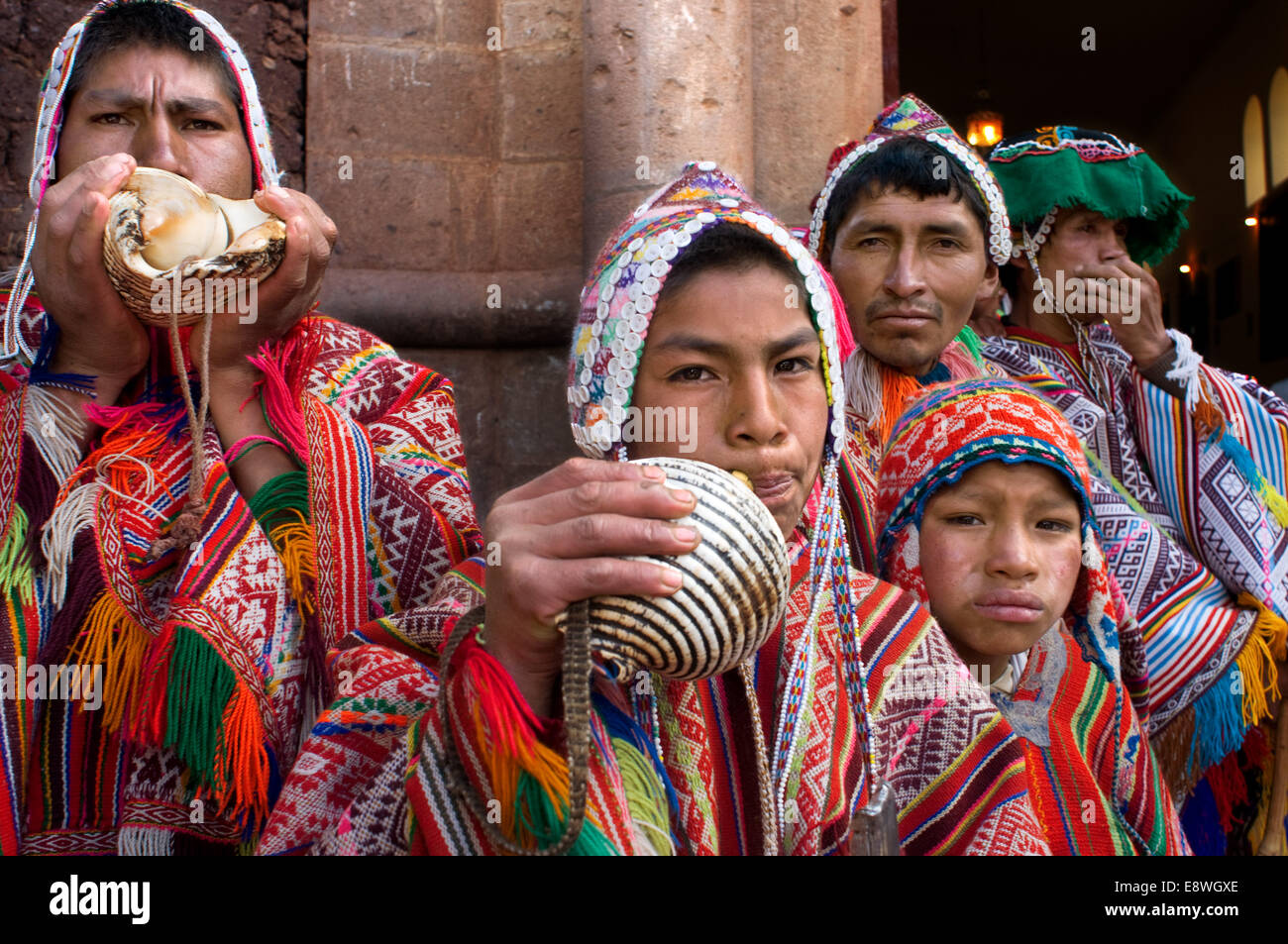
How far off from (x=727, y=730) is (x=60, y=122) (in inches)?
64.5

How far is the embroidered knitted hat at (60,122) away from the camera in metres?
2.19

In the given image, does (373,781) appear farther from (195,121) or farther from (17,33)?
(17,33)

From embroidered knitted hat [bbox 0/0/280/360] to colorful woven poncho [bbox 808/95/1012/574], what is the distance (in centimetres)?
125

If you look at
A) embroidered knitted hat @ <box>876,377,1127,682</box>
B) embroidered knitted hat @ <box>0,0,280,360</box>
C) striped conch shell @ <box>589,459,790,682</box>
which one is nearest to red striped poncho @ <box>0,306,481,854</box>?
embroidered knitted hat @ <box>0,0,280,360</box>

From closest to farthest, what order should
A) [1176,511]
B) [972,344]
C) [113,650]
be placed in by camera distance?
1. [113,650]
2. [1176,511]
3. [972,344]

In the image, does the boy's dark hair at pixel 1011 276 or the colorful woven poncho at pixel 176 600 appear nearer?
the colorful woven poncho at pixel 176 600

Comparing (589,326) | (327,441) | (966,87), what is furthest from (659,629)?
(966,87)

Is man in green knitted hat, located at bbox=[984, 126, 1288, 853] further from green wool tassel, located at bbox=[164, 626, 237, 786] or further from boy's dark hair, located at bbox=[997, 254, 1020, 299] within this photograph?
green wool tassel, located at bbox=[164, 626, 237, 786]

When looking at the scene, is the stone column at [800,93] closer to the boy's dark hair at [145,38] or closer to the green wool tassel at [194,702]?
the boy's dark hair at [145,38]

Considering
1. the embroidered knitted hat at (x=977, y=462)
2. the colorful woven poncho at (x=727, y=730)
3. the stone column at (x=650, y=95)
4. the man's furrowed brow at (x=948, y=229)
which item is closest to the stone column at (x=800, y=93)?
the stone column at (x=650, y=95)

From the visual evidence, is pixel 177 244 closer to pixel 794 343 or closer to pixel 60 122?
pixel 60 122

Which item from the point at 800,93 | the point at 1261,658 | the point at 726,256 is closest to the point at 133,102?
the point at 726,256

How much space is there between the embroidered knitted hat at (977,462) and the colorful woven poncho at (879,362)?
9.4 inches

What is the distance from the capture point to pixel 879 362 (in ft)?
9.32
